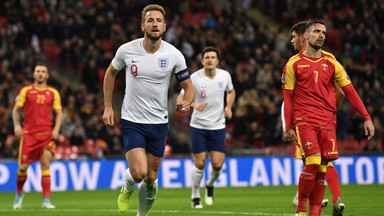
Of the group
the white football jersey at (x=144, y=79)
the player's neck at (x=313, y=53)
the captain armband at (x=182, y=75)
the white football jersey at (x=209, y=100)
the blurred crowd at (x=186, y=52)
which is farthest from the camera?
the blurred crowd at (x=186, y=52)

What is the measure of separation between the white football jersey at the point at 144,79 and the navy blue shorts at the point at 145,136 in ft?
0.22

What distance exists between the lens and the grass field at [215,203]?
11047 millimetres

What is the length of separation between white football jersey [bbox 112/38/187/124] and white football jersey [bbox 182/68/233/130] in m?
4.28

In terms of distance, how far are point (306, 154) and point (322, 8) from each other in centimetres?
2099

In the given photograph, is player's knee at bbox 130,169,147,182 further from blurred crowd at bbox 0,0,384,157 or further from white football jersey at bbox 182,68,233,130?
→ blurred crowd at bbox 0,0,384,157

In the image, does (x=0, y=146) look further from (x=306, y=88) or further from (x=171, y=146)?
(x=306, y=88)

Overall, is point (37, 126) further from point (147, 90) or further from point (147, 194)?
point (147, 90)

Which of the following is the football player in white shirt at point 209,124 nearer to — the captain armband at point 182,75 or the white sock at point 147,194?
the white sock at point 147,194

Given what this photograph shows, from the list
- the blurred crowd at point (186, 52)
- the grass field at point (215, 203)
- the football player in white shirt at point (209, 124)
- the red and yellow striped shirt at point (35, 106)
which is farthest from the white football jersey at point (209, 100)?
the blurred crowd at point (186, 52)

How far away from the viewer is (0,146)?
Result: 20062mm

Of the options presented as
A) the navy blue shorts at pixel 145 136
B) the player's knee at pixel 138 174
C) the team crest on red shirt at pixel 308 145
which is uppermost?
the navy blue shorts at pixel 145 136

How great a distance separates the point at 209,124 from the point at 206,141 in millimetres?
324

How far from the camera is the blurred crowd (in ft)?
71.2

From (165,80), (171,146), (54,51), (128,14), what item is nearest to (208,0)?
(128,14)
